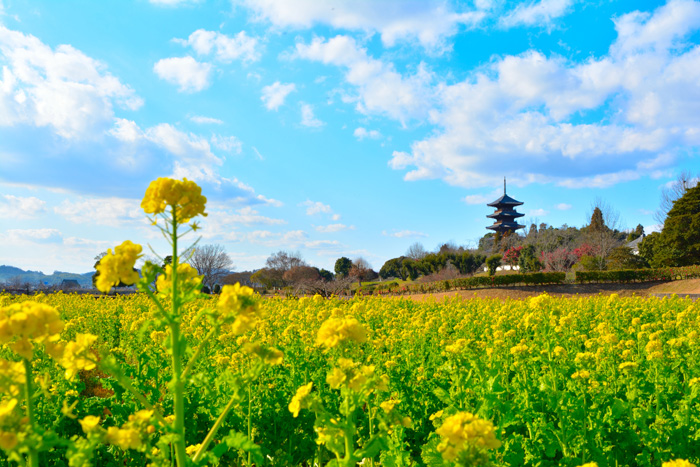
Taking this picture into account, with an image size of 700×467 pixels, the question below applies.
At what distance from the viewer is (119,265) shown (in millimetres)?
1843

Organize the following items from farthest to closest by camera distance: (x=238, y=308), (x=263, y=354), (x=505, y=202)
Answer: (x=505, y=202)
(x=263, y=354)
(x=238, y=308)

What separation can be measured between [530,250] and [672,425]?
37950 mm

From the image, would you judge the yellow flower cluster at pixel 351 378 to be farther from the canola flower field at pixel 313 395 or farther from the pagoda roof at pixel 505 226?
the pagoda roof at pixel 505 226

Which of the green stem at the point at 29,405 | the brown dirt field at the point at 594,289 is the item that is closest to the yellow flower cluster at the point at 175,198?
the green stem at the point at 29,405

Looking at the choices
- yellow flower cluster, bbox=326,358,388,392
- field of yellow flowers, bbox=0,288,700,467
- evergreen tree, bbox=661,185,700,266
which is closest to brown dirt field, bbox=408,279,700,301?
evergreen tree, bbox=661,185,700,266

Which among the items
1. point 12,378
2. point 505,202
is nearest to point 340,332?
point 12,378

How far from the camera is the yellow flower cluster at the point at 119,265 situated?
6.03 ft

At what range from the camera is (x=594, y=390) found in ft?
13.0

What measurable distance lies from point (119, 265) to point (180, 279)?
11.0 inches

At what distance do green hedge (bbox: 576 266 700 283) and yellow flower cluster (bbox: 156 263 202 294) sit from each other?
89.1ft

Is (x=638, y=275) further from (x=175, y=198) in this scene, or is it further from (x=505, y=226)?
(x=505, y=226)

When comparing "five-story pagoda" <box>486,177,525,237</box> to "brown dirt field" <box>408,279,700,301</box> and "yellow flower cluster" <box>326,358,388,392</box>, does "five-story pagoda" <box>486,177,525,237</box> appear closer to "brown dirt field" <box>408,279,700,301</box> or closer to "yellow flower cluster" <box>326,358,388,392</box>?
"brown dirt field" <box>408,279,700,301</box>

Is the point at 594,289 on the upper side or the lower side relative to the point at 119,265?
lower

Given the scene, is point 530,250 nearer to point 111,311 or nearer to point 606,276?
point 606,276
